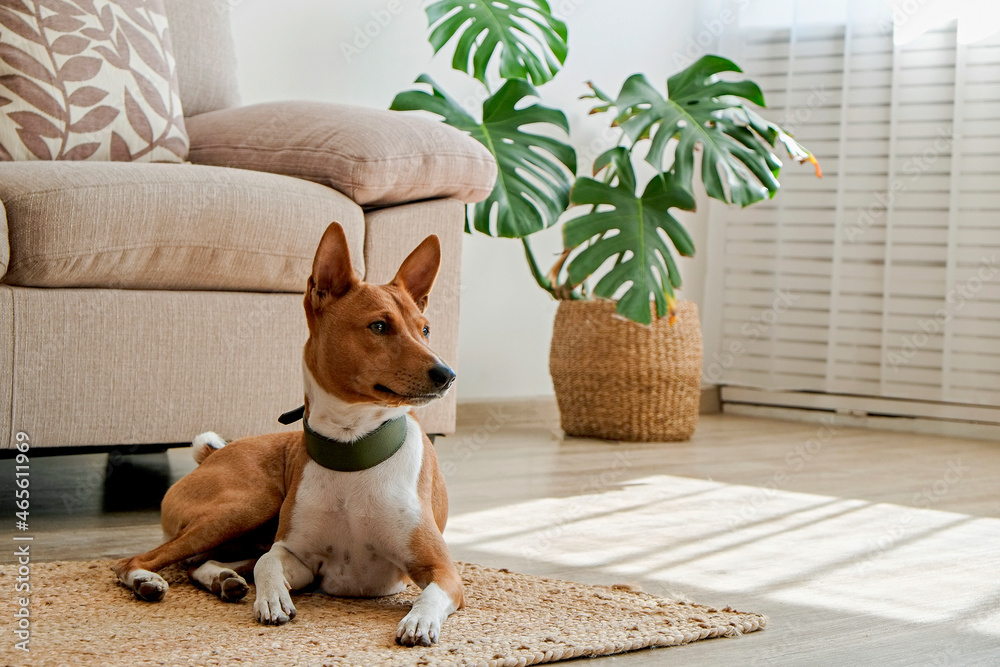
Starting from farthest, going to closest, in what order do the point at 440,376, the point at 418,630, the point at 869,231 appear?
the point at 869,231 → the point at 440,376 → the point at 418,630

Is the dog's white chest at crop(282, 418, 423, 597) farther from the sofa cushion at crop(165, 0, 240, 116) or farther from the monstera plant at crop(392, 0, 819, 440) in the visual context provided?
the monstera plant at crop(392, 0, 819, 440)

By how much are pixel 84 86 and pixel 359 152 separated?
0.62 metres

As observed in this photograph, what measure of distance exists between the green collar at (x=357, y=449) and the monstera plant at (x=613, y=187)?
1696 millimetres

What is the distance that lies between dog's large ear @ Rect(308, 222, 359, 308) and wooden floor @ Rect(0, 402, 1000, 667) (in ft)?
1.79

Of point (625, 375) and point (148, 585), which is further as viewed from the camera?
point (625, 375)

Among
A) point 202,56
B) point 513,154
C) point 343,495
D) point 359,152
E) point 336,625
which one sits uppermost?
point 202,56

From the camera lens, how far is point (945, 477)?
275cm

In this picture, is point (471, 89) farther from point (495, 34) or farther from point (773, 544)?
point (773, 544)

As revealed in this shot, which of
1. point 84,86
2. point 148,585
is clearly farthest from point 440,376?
point 84,86

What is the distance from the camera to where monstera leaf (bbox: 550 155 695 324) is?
3.09 m

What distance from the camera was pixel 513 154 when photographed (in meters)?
3.10

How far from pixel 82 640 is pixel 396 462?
42 centimetres

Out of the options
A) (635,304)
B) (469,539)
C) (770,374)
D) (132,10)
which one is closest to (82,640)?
(469,539)

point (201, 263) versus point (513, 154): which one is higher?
point (513, 154)
